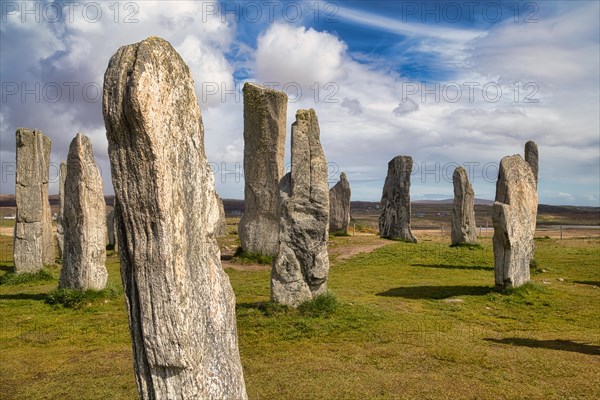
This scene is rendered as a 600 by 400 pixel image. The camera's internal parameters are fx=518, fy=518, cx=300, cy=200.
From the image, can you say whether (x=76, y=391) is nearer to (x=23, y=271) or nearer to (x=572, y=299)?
(x=23, y=271)

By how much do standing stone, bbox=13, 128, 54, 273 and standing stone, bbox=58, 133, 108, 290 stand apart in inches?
178

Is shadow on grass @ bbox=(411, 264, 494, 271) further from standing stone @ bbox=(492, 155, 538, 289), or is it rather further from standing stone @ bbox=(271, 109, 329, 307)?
standing stone @ bbox=(271, 109, 329, 307)

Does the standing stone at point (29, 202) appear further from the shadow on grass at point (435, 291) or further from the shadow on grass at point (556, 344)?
the shadow on grass at point (556, 344)

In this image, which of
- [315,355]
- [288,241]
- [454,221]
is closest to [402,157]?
[454,221]

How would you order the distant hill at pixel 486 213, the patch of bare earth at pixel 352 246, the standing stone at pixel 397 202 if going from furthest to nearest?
the distant hill at pixel 486 213
the standing stone at pixel 397 202
the patch of bare earth at pixel 352 246

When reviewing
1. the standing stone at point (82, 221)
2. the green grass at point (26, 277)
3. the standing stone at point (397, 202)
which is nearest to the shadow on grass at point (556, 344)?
the standing stone at point (82, 221)

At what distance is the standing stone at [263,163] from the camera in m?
20.8

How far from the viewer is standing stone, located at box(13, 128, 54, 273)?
663 inches

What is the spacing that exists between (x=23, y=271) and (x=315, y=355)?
39.6 feet

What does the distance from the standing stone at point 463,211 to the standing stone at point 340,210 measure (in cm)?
695

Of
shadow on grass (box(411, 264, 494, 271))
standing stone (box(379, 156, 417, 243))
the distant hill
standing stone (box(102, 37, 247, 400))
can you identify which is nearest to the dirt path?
shadow on grass (box(411, 264, 494, 271))

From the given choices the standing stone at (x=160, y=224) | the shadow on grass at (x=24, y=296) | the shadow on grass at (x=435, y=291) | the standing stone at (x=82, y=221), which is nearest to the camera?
the standing stone at (x=160, y=224)

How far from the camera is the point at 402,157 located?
28047 mm

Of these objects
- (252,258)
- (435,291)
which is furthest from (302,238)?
(252,258)
